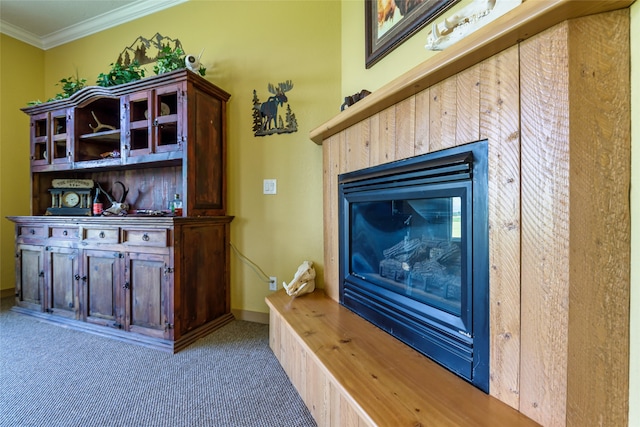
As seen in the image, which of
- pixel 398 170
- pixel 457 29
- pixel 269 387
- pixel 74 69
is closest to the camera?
pixel 457 29

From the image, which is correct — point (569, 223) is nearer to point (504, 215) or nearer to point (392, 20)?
point (504, 215)

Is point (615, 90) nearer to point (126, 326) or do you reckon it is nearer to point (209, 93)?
point (209, 93)

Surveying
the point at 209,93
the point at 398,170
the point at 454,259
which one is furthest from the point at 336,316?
the point at 209,93

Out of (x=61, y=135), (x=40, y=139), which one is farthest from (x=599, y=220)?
(x=40, y=139)

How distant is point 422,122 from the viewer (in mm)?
1023

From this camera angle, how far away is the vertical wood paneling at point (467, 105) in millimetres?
833

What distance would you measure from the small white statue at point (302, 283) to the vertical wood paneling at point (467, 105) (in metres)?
→ 1.24

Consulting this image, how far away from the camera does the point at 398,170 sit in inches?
44.4

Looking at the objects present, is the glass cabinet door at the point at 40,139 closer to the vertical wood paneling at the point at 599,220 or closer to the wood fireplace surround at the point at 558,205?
the wood fireplace surround at the point at 558,205

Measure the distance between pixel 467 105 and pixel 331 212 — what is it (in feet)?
Answer: 3.22

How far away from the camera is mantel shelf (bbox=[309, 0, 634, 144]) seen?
24.2 inches

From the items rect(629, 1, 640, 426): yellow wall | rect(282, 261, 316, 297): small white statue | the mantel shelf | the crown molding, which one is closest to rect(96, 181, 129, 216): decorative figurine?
rect(282, 261, 316, 297): small white statue

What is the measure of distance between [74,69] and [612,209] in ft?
14.6

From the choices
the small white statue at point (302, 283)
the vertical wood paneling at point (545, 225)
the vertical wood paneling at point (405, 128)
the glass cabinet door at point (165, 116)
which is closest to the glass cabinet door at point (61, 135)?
the glass cabinet door at point (165, 116)
